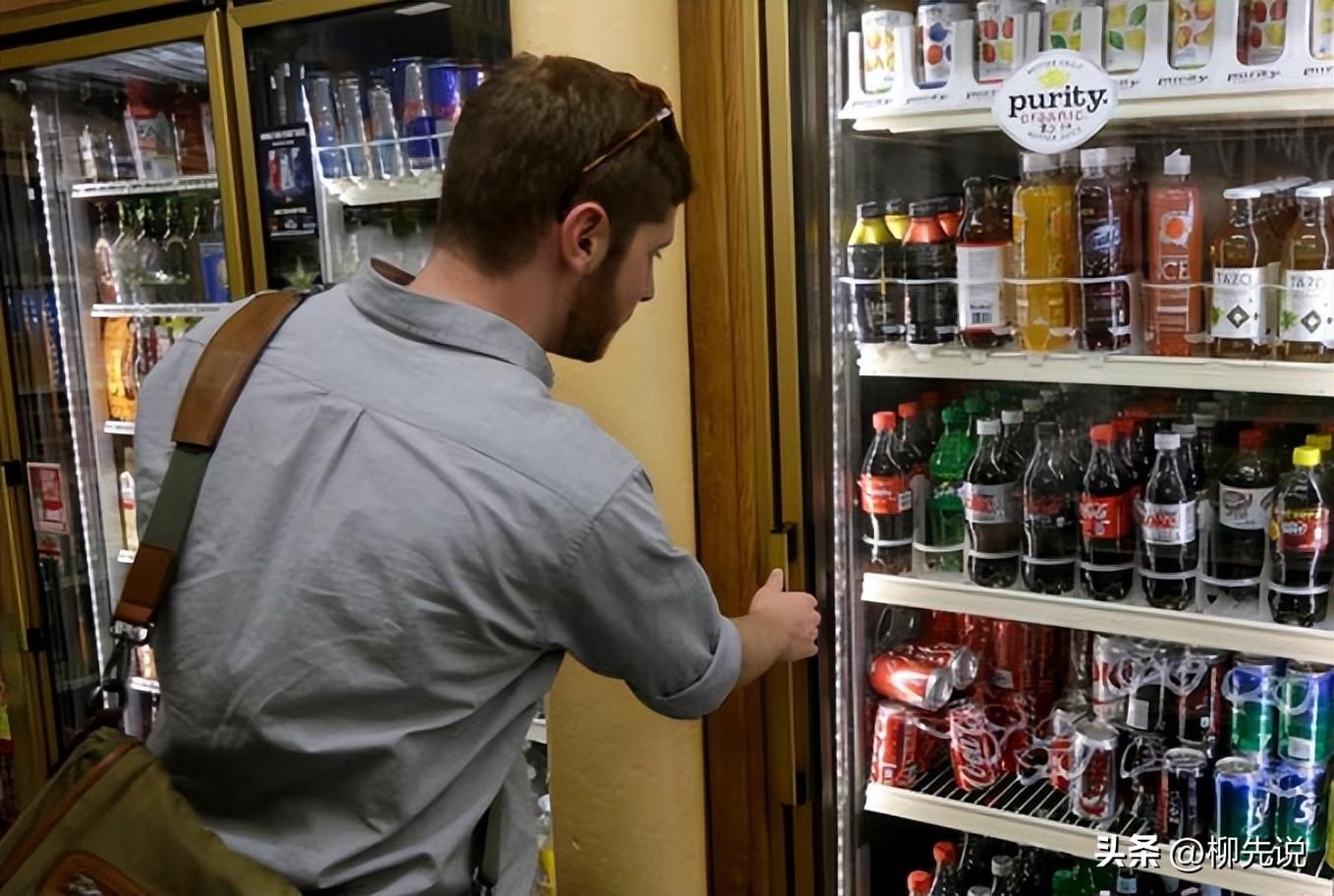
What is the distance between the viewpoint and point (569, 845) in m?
1.89

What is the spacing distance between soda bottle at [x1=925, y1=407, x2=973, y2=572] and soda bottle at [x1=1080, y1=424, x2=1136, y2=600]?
0.20m

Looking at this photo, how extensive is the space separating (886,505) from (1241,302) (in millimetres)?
567

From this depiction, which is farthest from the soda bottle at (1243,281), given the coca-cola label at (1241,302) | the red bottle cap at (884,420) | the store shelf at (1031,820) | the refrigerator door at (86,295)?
the refrigerator door at (86,295)

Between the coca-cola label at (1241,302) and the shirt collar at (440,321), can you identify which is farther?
the coca-cola label at (1241,302)

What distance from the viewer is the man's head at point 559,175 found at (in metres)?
1.20

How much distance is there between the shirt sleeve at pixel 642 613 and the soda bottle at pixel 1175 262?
760 millimetres

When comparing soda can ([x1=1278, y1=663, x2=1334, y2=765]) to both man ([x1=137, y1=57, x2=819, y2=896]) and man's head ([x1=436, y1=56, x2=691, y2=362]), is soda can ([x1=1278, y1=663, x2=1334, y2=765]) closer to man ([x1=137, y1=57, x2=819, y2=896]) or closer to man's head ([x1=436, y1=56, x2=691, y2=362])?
man ([x1=137, y1=57, x2=819, y2=896])

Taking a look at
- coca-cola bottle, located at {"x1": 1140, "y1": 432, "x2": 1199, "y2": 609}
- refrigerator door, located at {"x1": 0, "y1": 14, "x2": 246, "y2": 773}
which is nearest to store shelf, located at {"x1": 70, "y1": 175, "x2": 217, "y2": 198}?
refrigerator door, located at {"x1": 0, "y1": 14, "x2": 246, "y2": 773}

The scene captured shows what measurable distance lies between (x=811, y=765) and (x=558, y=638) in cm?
74

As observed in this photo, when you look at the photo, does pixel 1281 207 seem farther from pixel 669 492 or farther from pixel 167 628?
pixel 167 628

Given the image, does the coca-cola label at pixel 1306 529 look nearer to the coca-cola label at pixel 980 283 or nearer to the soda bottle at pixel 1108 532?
the soda bottle at pixel 1108 532

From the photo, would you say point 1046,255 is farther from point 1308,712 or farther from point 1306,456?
point 1308,712

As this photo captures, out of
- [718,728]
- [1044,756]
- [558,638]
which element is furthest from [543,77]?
[1044,756]

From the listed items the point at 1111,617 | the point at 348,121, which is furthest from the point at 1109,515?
the point at 348,121
